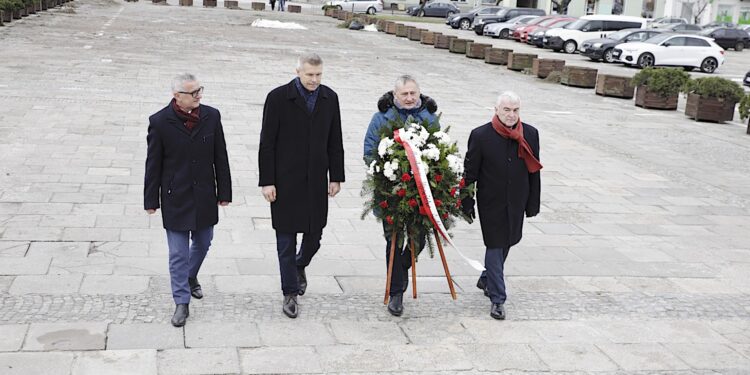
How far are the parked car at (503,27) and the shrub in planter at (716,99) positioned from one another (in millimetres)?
25893

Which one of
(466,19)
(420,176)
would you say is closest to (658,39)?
(466,19)

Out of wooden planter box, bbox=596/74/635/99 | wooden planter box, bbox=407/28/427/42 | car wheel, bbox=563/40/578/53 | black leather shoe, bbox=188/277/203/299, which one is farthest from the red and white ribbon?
wooden planter box, bbox=407/28/427/42

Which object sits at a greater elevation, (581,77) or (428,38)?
(428,38)

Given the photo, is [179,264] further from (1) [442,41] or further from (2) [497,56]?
(1) [442,41]

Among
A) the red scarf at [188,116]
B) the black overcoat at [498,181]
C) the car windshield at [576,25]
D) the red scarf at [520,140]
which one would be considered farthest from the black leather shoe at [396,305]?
the car windshield at [576,25]

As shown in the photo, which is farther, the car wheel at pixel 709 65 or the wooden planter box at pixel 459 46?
the wooden planter box at pixel 459 46

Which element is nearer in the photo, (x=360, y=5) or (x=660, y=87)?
(x=660, y=87)

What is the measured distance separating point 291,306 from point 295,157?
1.07 meters

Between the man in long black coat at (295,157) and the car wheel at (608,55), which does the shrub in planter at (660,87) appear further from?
the man in long black coat at (295,157)

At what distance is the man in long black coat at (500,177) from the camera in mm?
6395

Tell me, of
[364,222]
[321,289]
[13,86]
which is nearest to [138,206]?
[364,222]

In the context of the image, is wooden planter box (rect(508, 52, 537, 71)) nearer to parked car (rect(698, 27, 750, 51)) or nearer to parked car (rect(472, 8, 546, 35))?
parked car (rect(472, 8, 546, 35))

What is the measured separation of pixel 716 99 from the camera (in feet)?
61.2

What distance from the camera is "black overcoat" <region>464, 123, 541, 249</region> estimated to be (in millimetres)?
6402
